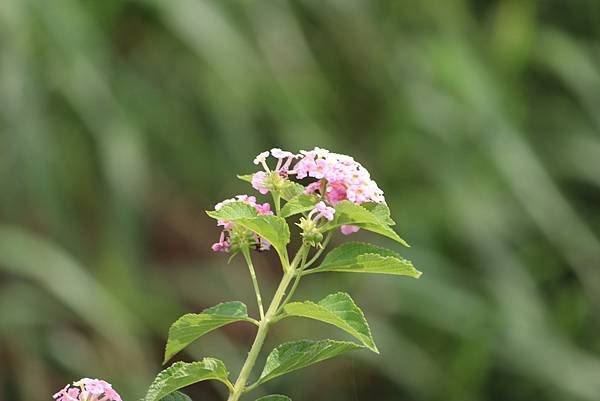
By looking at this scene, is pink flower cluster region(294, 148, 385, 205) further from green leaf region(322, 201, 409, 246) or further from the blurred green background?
the blurred green background

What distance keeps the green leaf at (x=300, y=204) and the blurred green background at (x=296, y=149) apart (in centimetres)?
159

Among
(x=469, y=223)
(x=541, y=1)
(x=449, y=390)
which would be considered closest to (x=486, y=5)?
(x=541, y=1)

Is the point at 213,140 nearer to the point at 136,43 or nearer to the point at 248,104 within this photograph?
the point at 248,104

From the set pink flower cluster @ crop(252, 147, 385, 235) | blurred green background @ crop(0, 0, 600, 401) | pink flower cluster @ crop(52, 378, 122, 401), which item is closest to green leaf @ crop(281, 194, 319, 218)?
pink flower cluster @ crop(252, 147, 385, 235)

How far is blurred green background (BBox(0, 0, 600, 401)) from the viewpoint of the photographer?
221 centimetres

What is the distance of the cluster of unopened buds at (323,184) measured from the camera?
0.52 metres

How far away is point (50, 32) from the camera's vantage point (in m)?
2.24

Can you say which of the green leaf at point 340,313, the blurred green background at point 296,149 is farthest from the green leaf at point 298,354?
the blurred green background at point 296,149

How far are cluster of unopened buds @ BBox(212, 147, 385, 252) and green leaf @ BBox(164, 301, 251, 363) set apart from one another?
0.03m

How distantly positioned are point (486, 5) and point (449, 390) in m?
1.05

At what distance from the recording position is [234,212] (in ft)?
1.75

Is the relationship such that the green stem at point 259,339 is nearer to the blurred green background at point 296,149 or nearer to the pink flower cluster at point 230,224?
the pink flower cluster at point 230,224

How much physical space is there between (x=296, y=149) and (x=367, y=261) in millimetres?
1842

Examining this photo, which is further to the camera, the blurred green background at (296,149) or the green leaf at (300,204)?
the blurred green background at (296,149)
